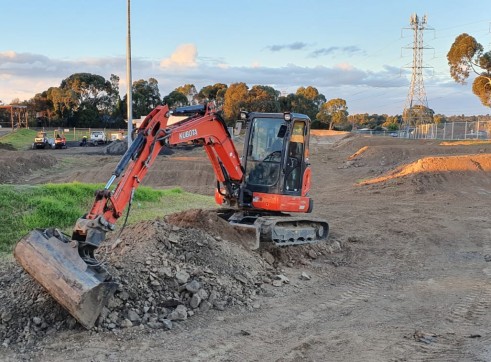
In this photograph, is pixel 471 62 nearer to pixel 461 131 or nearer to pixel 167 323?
pixel 461 131

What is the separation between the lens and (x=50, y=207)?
12164 mm

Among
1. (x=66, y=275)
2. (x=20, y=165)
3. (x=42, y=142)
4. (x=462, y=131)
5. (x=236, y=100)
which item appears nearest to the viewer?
(x=66, y=275)

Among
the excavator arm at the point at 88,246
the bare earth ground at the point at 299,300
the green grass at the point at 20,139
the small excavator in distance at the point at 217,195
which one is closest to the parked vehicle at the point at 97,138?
the green grass at the point at 20,139

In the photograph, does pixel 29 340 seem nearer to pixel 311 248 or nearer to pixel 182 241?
pixel 182 241

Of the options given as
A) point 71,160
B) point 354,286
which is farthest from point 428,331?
point 71,160

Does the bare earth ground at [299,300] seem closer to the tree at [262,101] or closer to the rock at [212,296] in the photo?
the rock at [212,296]

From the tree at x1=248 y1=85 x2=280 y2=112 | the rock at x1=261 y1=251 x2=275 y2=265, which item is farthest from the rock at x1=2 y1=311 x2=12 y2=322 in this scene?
the tree at x1=248 y1=85 x2=280 y2=112

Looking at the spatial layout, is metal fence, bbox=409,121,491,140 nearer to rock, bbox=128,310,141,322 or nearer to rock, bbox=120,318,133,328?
rock, bbox=128,310,141,322

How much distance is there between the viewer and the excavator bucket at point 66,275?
5934 millimetres

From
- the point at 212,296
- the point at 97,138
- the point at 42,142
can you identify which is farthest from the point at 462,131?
the point at 212,296

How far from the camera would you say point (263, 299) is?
789 centimetres

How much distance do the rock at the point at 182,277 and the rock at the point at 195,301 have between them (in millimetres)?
351

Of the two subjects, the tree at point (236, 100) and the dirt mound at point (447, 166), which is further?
the tree at point (236, 100)

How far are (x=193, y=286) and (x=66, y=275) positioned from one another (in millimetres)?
1947
